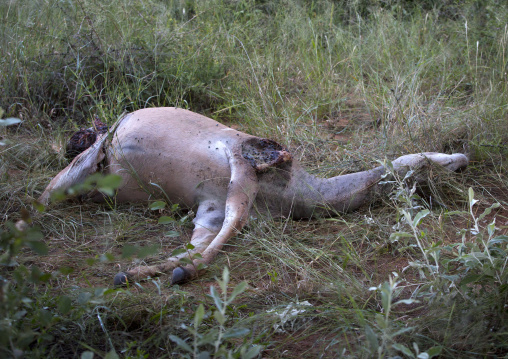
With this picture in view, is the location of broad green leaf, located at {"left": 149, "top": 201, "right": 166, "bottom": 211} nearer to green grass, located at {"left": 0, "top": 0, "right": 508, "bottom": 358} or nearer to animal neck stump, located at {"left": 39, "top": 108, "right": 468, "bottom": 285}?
green grass, located at {"left": 0, "top": 0, "right": 508, "bottom": 358}

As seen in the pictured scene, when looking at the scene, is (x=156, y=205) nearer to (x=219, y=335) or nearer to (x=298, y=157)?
(x=219, y=335)

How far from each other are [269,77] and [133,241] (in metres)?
2.08

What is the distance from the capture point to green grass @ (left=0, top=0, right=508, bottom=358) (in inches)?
62.7

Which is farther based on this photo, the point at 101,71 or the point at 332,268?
the point at 101,71

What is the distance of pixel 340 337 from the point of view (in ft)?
5.40

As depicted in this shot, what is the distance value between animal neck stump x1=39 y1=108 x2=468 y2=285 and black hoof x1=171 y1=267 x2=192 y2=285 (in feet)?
1.35

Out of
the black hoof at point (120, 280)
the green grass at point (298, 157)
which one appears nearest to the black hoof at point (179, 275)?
the green grass at point (298, 157)

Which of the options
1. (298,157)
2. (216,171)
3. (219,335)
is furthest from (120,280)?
(298,157)

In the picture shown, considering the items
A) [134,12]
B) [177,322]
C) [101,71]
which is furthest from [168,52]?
[177,322]

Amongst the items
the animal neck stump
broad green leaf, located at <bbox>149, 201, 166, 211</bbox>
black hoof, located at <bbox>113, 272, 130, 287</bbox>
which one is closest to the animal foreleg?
the animal neck stump

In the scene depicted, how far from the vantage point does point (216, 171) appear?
8.64 ft

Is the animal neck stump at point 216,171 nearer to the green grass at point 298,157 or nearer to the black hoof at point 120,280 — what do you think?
the green grass at point 298,157

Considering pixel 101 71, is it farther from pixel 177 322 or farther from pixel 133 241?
pixel 177 322

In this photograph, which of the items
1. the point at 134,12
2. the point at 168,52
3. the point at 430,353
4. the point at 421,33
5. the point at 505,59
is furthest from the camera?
the point at 421,33
